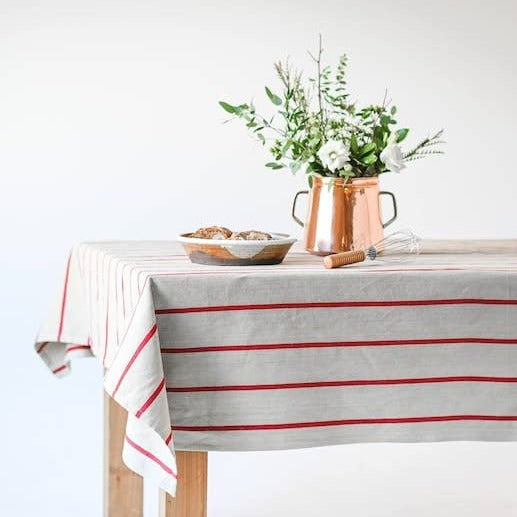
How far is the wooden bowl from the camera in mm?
1920

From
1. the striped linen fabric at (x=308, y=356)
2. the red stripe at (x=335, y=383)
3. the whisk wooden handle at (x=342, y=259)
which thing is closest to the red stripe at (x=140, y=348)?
the striped linen fabric at (x=308, y=356)

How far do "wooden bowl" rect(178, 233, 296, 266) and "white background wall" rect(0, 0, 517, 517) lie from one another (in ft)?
7.26

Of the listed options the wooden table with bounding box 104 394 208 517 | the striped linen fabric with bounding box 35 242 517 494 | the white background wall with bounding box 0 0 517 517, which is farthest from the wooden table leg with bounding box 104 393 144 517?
the white background wall with bounding box 0 0 517 517

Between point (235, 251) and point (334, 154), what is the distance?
355mm

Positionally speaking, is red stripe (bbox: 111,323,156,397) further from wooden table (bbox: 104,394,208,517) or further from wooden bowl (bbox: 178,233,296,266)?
wooden table (bbox: 104,394,208,517)

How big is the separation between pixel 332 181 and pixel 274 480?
1.55 metres

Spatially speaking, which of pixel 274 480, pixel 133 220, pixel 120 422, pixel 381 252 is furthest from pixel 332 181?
pixel 133 220

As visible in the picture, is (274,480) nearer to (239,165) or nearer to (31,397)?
(31,397)

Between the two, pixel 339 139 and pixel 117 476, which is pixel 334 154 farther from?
pixel 117 476

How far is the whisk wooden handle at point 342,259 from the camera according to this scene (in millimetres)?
1920

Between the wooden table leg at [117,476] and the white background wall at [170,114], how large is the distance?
58.2 inches

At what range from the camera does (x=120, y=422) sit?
2529 mm

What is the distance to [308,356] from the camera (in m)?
1.85

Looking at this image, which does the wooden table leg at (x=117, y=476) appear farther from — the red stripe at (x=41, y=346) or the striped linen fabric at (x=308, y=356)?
the striped linen fabric at (x=308, y=356)
